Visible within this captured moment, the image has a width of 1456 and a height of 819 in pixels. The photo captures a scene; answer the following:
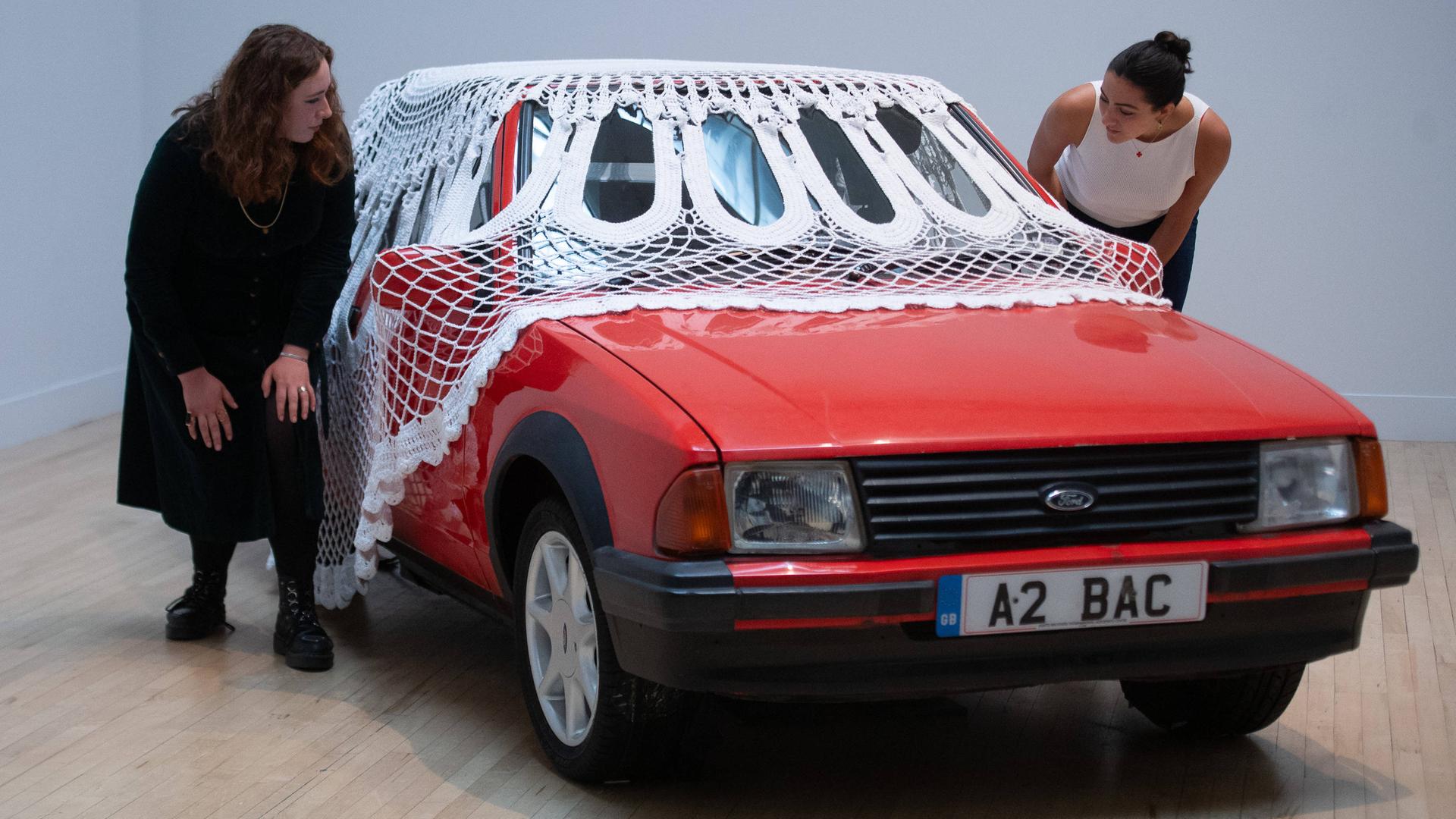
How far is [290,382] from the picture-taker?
3520 mm

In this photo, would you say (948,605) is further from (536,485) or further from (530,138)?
(530,138)

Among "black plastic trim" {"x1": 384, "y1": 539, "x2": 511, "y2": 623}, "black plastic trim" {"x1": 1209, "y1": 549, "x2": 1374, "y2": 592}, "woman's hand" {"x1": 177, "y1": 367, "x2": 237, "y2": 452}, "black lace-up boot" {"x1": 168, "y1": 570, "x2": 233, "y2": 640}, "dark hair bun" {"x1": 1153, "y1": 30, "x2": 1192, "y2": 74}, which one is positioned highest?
"dark hair bun" {"x1": 1153, "y1": 30, "x2": 1192, "y2": 74}

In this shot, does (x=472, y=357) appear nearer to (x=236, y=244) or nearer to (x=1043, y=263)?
(x=236, y=244)

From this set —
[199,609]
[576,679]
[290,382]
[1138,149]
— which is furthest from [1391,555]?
[199,609]

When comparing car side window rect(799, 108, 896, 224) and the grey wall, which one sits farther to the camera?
the grey wall

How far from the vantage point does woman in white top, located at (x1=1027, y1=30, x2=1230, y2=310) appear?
12.6ft

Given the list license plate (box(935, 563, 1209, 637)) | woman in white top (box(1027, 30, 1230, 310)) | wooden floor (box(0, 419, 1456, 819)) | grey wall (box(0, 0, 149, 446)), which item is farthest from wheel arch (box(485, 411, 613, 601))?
grey wall (box(0, 0, 149, 446))

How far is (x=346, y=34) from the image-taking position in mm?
7562

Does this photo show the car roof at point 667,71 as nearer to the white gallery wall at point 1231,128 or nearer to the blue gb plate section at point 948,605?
the blue gb plate section at point 948,605

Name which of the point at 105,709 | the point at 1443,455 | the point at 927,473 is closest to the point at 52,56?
the point at 105,709

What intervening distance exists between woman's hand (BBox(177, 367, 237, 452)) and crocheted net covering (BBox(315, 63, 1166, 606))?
32 cm

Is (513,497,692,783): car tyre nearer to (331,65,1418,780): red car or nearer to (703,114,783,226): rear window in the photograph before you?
(331,65,1418,780): red car

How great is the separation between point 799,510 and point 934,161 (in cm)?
158

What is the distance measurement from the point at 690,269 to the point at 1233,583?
4.12ft
